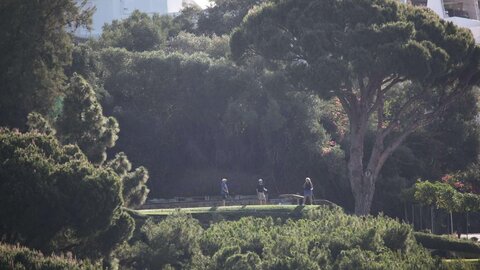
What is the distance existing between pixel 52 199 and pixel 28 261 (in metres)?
3.94

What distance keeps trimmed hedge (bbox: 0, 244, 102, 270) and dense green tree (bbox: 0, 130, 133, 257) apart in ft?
9.50

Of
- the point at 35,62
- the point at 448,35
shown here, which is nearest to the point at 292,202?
the point at 448,35

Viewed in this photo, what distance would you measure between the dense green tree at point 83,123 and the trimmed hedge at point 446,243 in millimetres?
10590

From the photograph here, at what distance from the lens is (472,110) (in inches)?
1615

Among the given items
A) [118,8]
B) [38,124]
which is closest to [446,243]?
[38,124]

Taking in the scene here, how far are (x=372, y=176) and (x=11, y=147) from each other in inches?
698

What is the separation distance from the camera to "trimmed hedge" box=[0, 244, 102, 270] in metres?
18.4

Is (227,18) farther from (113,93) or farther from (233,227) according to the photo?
(233,227)

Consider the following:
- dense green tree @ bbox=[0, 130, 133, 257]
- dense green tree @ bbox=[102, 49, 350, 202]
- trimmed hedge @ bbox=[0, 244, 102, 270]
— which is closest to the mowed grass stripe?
dense green tree @ bbox=[0, 130, 133, 257]

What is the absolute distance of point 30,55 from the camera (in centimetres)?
2941

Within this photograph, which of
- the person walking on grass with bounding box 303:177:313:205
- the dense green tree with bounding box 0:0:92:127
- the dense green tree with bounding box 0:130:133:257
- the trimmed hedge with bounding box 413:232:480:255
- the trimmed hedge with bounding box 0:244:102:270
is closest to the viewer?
the trimmed hedge with bounding box 0:244:102:270

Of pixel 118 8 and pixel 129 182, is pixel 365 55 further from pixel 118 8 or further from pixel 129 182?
pixel 118 8

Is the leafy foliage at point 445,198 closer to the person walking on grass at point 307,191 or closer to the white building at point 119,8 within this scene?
the person walking on grass at point 307,191

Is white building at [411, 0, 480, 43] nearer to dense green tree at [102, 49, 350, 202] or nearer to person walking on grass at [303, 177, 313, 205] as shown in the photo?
dense green tree at [102, 49, 350, 202]
